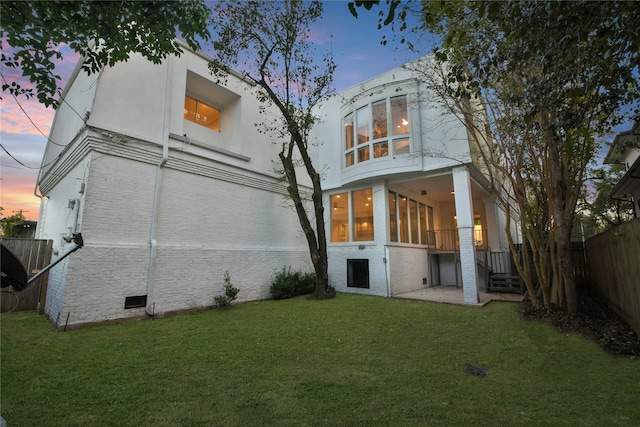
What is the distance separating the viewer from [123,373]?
378 centimetres

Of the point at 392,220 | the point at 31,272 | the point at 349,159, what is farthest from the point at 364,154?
the point at 31,272

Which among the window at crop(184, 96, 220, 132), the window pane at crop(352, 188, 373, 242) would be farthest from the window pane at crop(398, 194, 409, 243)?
the window at crop(184, 96, 220, 132)

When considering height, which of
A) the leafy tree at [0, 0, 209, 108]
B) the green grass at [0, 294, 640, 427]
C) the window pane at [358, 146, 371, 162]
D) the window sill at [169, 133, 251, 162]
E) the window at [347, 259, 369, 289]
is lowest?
the green grass at [0, 294, 640, 427]

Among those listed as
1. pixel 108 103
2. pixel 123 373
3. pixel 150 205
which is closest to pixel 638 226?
pixel 123 373

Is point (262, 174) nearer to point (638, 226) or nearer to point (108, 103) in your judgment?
point (108, 103)

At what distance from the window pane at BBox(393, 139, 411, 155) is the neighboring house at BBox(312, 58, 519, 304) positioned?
3 centimetres

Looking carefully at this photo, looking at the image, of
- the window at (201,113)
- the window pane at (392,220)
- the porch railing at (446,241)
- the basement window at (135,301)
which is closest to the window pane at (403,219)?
the window pane at (392,220)

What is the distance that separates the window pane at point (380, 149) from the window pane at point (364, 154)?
255mm

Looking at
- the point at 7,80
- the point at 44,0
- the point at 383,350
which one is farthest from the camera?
the point at 383,350

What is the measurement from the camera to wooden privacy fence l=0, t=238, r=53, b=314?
7504mm

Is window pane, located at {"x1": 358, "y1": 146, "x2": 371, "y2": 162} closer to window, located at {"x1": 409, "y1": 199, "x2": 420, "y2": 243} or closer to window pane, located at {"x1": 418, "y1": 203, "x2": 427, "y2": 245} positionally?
window, located at {"x1": 409, "y1": 199, "x2": 420, "y2": 243}

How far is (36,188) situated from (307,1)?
1171 cm

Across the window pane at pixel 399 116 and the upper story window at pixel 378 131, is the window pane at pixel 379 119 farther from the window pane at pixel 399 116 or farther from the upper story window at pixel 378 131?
the window pane at pixel 399 116

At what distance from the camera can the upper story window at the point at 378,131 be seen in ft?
32.4
